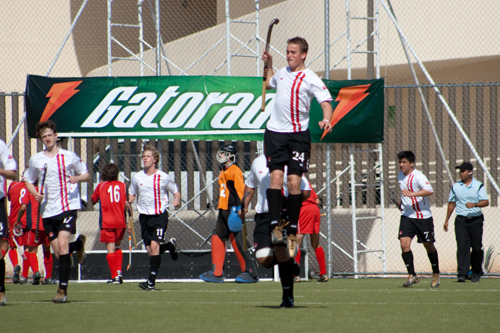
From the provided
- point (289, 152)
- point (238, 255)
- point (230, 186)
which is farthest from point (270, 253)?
point (238, 255)

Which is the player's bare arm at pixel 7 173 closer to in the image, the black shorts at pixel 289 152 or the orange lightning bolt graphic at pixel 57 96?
the black shorts at pixel 289 152

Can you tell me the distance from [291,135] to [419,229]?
189 inches

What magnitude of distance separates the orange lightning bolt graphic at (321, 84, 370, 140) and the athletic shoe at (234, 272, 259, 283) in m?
2.72

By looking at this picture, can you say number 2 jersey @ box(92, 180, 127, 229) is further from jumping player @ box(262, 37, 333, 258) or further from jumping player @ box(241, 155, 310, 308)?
jumping player @ box(262, 37, 333, 258)

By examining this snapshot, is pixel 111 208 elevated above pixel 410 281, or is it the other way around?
pixel 111 208

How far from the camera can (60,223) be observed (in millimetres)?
8055

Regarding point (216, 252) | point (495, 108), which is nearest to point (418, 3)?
point (495, 108)

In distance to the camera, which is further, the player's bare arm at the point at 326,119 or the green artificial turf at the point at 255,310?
the player's bare arm at the point at 326,119

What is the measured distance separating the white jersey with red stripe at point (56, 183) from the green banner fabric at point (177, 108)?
4549 millimetres

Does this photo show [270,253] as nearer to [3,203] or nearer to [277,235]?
[277,235]

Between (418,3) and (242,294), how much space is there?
25.3 ft

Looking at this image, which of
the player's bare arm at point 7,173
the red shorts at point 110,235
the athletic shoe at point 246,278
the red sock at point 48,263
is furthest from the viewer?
the red sock at point 48,263

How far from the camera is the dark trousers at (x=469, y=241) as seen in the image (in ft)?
39.2

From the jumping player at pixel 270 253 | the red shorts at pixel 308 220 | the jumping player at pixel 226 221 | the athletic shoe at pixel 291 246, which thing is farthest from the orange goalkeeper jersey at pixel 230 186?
the athletic shoe at pixel 291 246
